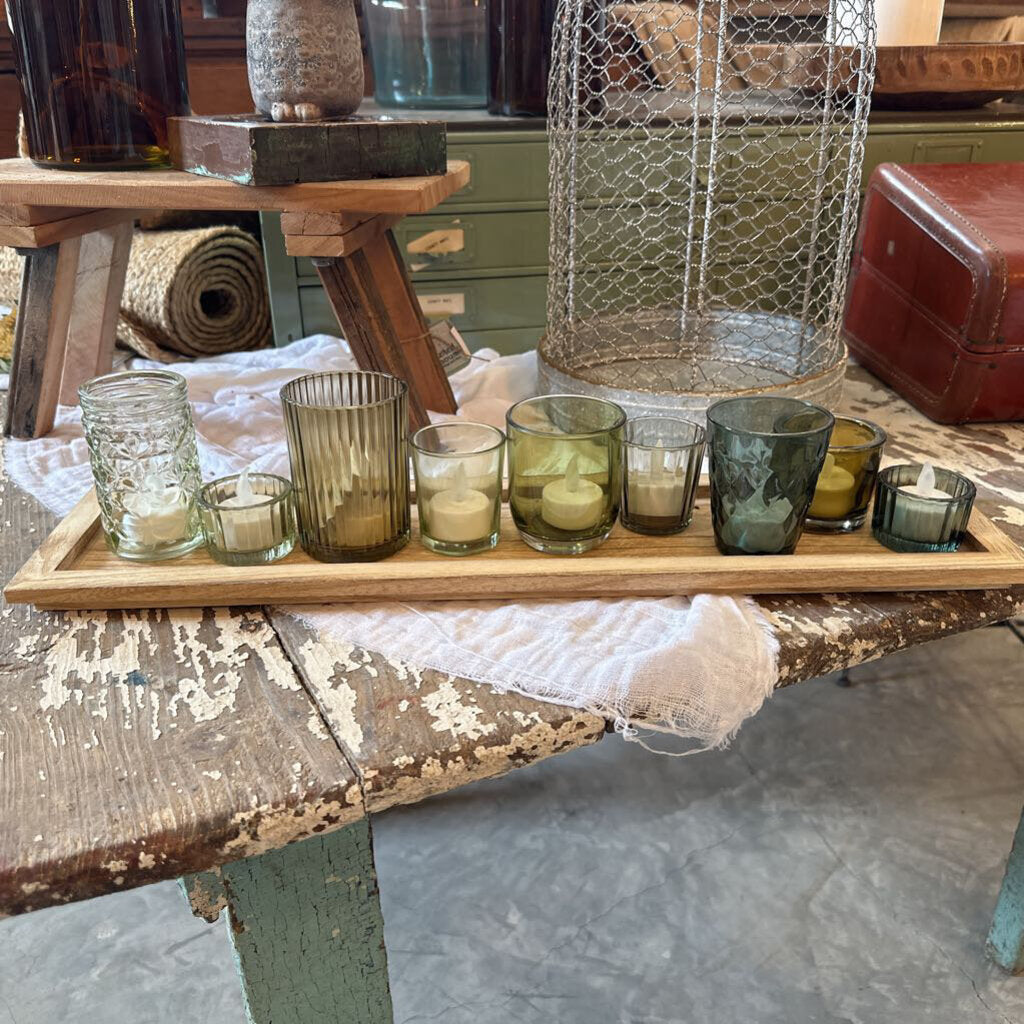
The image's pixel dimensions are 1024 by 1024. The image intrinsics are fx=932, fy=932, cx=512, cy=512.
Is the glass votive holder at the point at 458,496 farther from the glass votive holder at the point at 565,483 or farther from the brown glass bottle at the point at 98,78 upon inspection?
the brown glass bottle at the point at 98,78

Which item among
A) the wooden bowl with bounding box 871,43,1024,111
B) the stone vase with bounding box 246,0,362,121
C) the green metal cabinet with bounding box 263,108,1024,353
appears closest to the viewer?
the stone vase with bounding box 246,0,362,121

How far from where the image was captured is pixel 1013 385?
916mm

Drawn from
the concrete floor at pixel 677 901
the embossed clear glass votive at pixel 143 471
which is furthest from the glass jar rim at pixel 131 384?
the concrete floor at pixel 677 901

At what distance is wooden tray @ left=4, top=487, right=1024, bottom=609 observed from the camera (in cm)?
58

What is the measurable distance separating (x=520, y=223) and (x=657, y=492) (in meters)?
0.90

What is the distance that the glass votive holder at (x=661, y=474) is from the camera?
0.62 meters

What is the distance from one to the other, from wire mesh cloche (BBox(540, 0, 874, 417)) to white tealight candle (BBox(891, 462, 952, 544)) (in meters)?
0.20

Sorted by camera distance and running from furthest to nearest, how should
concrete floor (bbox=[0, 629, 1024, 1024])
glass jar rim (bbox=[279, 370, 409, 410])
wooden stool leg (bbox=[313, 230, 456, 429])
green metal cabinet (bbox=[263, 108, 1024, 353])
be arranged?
1. green metal cabinet (bbox=[263, 108, 1024, 353])
2. concrete floor (bbox=[0, 629, 1024, 1024])
3. wooden stool leg (bbox=[313, 230, 456, 429])
4. glass jar rim (bbox=[279, 370, 409, 410])

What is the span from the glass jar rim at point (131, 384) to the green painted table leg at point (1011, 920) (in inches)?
31.7

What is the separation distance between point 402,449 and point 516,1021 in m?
0.62

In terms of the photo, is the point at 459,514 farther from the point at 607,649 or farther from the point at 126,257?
the point at 126,257

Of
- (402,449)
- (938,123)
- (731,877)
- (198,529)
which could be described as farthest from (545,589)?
(938,123)

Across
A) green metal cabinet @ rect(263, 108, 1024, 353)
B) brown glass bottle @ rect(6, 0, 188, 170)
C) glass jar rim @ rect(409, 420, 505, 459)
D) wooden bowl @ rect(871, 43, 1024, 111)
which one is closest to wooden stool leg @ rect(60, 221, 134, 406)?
brown glass bottle @ rect(6, 0, 188, 170)

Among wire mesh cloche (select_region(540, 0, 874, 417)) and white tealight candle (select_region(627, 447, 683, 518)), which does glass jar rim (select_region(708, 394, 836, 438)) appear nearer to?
white tealight candle (select_region(627, 447, 683, 518))
